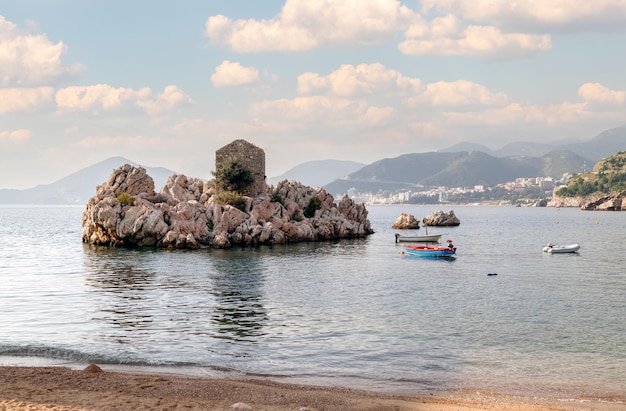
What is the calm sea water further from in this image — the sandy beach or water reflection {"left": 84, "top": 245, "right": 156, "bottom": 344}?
the sandy beach

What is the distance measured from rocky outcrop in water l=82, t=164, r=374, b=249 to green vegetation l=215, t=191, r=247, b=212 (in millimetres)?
226

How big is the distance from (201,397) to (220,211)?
66730 millimetres

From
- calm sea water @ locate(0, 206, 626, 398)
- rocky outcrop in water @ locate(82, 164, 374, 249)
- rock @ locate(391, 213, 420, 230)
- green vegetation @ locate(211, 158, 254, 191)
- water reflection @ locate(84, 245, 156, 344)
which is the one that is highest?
green vegetation @ locate(211, 158, 254, 191)

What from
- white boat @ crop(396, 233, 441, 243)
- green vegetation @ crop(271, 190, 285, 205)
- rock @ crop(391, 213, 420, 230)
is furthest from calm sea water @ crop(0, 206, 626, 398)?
rock @ crop(391, 213, 420, 230)

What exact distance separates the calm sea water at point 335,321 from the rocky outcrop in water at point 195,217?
1559 centimetres

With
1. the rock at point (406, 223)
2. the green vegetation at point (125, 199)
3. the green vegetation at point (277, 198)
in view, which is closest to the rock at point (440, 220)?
the rock at point (406, 223)

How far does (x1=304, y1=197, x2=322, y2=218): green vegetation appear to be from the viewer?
333 ft

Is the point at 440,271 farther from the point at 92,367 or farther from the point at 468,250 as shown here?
the point at 92,367

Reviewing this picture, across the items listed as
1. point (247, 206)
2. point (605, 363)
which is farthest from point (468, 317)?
point (247, 206)

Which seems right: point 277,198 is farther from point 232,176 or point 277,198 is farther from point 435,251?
point 435,251

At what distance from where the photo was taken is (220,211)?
83812 mm

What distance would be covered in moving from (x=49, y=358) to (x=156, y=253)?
153ft

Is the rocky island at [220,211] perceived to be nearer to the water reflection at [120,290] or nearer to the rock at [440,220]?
the water reflection at [120,290]

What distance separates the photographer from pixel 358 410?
1711 cm
